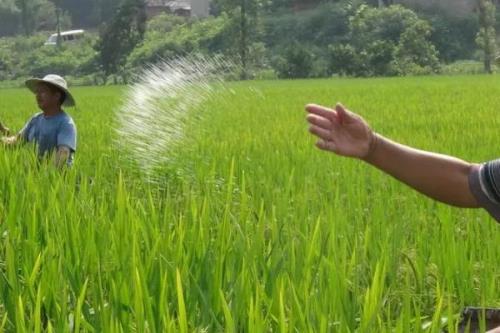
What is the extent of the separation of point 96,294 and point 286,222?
91 centimetres

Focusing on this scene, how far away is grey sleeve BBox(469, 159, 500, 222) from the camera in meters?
1.94

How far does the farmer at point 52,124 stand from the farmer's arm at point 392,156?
2209mm

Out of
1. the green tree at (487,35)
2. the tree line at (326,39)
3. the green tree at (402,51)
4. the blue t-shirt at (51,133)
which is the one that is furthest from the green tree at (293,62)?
the blue t-shirt at (51,133)

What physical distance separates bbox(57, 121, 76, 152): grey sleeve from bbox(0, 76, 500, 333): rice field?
15cm

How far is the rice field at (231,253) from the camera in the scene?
160 centimetres

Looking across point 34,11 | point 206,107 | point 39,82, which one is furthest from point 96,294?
point 34,11

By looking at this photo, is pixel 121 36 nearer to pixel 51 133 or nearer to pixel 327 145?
pixel 51 133

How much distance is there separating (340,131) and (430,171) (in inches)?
9.7

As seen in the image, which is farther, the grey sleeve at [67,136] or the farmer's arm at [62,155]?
the grey sleeve at [67,136]

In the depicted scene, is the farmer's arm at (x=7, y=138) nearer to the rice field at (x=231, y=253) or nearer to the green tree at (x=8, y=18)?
the rice field at (x=231, y=253)

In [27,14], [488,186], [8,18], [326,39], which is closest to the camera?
[488,186]

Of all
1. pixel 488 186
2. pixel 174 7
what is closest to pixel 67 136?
pixel 488 186

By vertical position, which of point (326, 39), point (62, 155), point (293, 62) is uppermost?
point (62, 155)

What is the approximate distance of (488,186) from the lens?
1.96 meters
